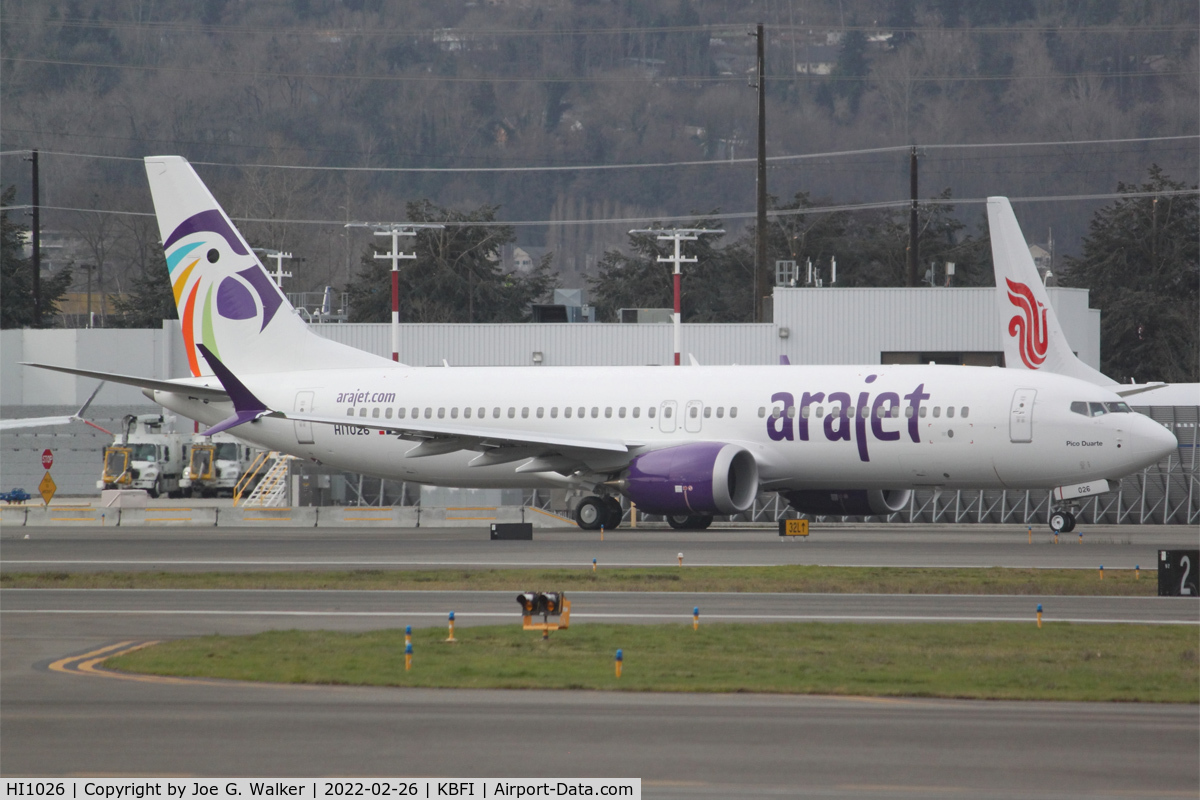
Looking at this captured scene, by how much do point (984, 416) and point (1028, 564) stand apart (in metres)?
7.78

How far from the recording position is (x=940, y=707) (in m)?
13.7

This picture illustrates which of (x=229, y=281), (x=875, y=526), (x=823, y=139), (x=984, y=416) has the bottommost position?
(x=875, y=526)

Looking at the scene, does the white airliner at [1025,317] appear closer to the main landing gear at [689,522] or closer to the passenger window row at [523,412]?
the main landing gear at [689,522]

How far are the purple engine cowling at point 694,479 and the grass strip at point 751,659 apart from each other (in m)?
15.8

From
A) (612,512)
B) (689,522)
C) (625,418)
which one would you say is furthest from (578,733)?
(689,522)

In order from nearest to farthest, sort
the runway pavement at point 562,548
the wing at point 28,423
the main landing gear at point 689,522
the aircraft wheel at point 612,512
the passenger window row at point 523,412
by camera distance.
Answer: the runway pavement at point 562,548 < the passenger window row at point 523,412 < the aircraft wheel at point 612,512 < the main landing gear at point 689,522 < the wing at point 28,423

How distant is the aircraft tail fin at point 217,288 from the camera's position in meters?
41.6

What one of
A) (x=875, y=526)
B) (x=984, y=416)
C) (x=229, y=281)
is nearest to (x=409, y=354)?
(x=229, y=281)

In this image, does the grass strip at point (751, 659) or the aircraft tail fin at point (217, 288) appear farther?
the aircraft tail fin at point (217, 288)

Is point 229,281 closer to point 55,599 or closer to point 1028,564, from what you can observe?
point 55,599

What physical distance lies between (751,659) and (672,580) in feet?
27.8

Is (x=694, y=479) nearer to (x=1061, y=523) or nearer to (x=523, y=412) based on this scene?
(x=523, y=412)

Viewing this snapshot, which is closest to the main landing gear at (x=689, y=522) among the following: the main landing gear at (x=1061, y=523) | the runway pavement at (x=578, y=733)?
the main landing gear at (x=1061, y=523)

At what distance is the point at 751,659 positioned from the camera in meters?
16.4
